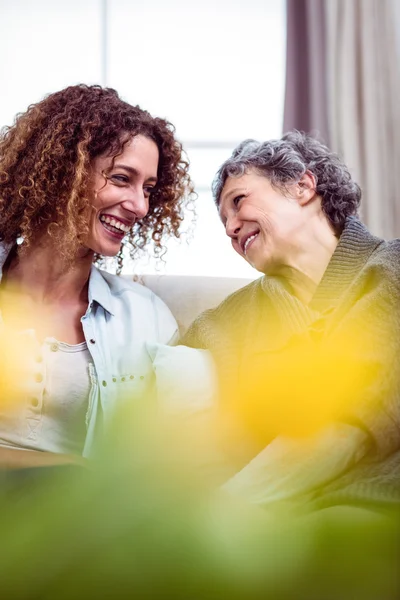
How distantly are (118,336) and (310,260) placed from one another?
19.9 inches

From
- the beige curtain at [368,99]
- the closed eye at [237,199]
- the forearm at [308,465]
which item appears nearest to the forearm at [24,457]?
the forearm at [308,465]

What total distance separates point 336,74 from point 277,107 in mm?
272

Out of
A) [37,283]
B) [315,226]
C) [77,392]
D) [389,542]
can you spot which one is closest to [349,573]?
[389,542]

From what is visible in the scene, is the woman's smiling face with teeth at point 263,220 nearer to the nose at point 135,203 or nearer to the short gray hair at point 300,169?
the short gray hair at point 300,169

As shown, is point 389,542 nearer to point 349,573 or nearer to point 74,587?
point 349,573

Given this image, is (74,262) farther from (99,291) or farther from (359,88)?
(359,88)

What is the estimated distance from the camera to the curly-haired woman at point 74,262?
1.59 metres

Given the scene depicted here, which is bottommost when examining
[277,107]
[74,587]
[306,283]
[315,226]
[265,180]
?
[74,587]

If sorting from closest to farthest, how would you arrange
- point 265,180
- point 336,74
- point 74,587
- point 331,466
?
point 74,587
point 331,466
point 265,180
point 336,74

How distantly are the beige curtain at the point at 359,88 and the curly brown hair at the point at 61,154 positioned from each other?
110 centimetres

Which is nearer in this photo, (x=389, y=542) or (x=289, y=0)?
(x=389, y=542)

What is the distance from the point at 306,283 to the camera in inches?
66.3

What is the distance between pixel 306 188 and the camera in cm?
175

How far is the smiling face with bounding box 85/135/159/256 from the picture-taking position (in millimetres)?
1707
